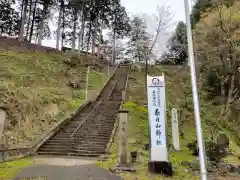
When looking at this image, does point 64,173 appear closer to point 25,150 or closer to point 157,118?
point 157,118

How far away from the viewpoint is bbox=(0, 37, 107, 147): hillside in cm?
1371

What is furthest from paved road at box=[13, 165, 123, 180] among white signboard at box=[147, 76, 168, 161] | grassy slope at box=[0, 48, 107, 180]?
white signboard at box=[147, 76, 168, 161]

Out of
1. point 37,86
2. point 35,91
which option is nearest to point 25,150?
point 35,91

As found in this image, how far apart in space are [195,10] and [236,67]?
1519 centimetres

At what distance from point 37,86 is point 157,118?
1249 centimetres

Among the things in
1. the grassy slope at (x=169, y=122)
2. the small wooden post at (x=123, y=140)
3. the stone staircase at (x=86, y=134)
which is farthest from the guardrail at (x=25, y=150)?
the small wooden post at (x=123, y=140)

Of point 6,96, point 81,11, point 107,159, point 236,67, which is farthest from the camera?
point 81,11

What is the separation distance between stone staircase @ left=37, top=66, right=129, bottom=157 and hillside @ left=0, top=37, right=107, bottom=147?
0.79m

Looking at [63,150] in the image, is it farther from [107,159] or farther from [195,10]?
[195,10]

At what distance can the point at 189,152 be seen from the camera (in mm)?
13195

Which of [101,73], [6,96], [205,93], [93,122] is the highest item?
[101,73]

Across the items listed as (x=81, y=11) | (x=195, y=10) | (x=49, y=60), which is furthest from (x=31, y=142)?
(x=195, y=10)

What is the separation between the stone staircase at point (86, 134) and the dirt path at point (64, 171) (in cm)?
171

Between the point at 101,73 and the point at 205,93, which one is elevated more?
the point at 101,73
